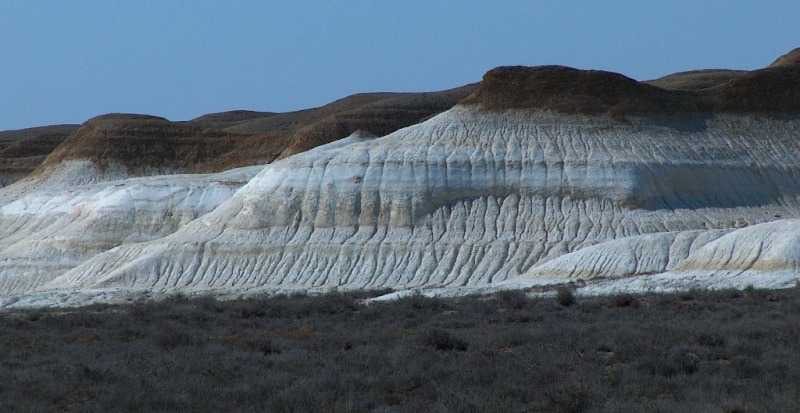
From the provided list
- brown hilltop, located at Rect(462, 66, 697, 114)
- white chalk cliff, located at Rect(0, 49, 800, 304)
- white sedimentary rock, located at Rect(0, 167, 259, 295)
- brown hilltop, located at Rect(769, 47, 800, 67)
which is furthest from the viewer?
brown hilltop, located at Rect(769, 47, 800, 67)

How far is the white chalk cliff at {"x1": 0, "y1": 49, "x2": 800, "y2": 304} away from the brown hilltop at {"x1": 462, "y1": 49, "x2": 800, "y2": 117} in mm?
426

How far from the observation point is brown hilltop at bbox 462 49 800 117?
65125 millimetres

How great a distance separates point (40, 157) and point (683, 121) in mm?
73639

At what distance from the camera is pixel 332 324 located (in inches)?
1258

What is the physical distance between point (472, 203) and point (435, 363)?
125 feet

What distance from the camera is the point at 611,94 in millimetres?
66000

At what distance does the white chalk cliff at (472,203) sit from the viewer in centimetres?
5628

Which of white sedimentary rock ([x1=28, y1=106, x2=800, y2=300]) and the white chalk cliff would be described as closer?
the white chalk cliff

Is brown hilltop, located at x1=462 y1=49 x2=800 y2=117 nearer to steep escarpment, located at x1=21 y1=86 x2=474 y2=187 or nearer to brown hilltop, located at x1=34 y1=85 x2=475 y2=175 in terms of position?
brown hilltop, located at x1=34 y1=85 x2=475 y2=175

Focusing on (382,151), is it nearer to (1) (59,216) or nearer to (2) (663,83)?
(1) (59,216)

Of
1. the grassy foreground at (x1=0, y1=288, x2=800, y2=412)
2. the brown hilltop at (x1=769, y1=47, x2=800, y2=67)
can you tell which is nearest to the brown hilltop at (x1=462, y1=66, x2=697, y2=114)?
the brown hilltop at (x1=769, y1=47, x2=800, y2=67)

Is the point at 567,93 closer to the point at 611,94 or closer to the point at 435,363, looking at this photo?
the point at 611,94

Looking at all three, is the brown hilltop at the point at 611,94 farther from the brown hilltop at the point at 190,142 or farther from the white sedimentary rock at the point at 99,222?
the brown hilltop at the point at 190,142

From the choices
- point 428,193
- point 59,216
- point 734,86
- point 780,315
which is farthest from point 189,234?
point 780,315
